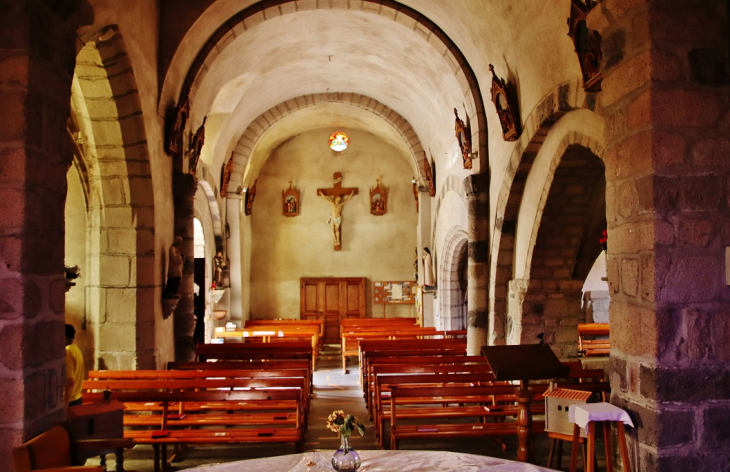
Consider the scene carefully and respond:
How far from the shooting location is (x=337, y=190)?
57.8 ft

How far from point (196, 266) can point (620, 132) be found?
9.74 m

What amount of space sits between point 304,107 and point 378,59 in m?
3.52

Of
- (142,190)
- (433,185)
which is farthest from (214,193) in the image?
(142,190)

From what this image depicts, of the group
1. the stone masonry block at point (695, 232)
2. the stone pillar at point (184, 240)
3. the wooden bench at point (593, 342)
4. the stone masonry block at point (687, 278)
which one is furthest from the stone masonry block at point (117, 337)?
the wooden bench at point (593, 342)

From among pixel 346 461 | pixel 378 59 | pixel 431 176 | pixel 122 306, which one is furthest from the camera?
pixel 431 176

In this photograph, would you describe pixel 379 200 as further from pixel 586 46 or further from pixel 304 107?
pixel 586 46

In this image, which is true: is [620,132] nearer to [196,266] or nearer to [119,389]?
[119,389]

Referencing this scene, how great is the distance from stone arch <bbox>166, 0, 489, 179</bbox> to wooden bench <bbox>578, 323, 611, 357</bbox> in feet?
11.6

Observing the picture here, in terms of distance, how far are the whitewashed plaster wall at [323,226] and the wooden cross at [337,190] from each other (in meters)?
0.17

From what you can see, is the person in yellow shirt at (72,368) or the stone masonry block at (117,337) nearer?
the person in yellow shirt at (72,368)

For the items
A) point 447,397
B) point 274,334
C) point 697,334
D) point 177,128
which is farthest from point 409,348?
point 697,334

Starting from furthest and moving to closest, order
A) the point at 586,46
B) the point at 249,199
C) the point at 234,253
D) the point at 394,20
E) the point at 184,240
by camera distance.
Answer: the point at 249,199 → the point at 234,253 → the point at 394,20 → the point at 184,240 → the point at 586,46

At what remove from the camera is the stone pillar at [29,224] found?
3664mm

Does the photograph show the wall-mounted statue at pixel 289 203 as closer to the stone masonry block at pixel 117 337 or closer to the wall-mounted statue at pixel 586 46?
the stone masonry block at pixel 117 337
